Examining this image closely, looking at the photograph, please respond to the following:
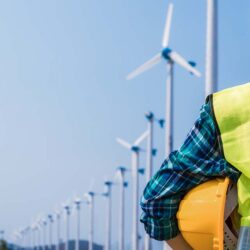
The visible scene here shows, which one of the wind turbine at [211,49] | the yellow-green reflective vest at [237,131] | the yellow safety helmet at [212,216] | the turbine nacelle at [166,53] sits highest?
the turbine nacelle at [166,53]

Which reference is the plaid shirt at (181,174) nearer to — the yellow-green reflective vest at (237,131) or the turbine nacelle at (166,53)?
the yellow-green reflective vest at (237,131)

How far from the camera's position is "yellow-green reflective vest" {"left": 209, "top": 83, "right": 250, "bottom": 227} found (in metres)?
1.83

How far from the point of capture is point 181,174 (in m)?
2.00

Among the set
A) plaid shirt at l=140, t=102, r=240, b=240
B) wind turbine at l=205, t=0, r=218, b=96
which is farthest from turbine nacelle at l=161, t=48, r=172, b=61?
plaid shirt at l=140, t=102, r=240, b=240

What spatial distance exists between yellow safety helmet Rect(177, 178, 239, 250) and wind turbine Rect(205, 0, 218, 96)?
6323 millimetres

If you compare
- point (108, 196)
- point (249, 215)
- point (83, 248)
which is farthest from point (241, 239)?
point (83, 248)

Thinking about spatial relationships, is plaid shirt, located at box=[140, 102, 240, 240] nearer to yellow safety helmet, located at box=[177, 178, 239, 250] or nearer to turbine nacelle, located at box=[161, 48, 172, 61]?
yellow safety helmet, located at box=[177, 178, 239, 250]

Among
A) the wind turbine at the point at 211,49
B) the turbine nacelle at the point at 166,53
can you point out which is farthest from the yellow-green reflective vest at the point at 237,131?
the turbine nacelle at the point at 166,53

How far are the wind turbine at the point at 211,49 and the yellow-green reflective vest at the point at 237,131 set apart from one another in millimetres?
6355

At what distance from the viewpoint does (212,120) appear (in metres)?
1.92

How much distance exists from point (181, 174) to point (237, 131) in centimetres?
23

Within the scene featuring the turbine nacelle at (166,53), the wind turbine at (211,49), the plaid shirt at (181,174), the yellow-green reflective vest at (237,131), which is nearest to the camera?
the yellow-green reflective vest at (237,131)

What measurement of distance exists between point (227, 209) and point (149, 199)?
0.28 meters

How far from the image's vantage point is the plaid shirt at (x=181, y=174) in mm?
1941
